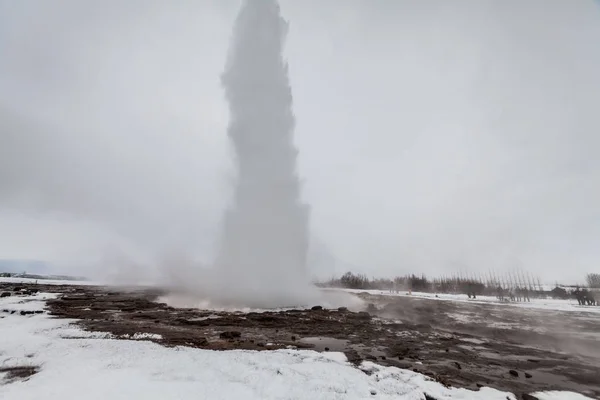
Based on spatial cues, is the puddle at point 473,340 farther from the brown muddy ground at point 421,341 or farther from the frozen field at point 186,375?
the frozen field at point 186,375

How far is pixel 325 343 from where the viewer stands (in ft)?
55.1

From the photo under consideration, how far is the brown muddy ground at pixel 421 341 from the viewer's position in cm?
1274

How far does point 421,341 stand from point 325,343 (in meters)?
6.56

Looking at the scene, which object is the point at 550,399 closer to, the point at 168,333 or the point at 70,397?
the point at 70,397

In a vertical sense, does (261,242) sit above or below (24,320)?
above

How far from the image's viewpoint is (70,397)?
27.8 ft

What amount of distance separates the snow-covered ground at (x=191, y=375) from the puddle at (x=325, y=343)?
6.06ft

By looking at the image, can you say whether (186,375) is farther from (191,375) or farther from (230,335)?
(230,335)

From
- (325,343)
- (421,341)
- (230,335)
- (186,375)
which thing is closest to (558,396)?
(421,341)

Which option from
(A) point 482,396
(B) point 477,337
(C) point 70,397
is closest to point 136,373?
(C) point 70,397

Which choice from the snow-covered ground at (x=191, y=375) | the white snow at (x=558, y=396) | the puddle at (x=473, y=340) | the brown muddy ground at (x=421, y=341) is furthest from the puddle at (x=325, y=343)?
the puddle at (x=473, y=340)

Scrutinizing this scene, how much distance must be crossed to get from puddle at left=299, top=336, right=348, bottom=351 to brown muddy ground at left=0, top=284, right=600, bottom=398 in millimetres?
55

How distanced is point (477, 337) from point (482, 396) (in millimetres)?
13632

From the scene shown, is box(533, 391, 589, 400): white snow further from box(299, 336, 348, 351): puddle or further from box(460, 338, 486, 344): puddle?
box(460, 338, 486, 344): puddle
